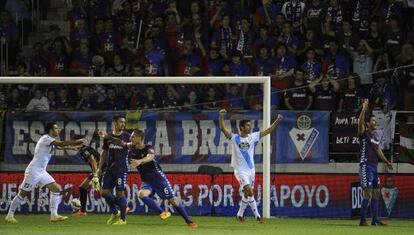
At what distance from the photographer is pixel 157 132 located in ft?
81.4

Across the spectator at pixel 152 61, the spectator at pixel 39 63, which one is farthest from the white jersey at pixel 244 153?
the spectator at pixel 39 63

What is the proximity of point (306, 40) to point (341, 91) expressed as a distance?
2032mm

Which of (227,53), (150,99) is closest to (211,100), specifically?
(150,99)

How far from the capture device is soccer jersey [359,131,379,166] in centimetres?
2138

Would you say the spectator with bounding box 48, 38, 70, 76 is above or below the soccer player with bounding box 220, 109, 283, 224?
above

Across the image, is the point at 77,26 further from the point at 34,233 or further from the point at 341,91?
the point at 34,233

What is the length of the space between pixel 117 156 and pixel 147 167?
0.72 meters

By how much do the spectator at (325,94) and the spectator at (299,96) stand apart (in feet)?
0.50

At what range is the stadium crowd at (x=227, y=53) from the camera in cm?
2505

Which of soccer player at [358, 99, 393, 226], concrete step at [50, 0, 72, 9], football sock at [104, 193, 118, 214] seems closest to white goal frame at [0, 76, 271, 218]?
soccer player at [358, 99, 393, 226]

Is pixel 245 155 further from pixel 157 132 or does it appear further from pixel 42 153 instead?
pixel 42 153

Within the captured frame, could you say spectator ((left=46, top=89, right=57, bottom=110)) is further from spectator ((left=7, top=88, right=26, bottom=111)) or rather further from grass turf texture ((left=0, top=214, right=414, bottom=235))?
grass turf texture ((left=0, top=214, right=414, bottom=235))

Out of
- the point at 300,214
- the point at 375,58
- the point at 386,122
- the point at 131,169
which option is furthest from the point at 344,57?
the point at 131,169

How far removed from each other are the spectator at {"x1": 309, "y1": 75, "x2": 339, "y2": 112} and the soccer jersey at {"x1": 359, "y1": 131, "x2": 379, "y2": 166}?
141 inches
